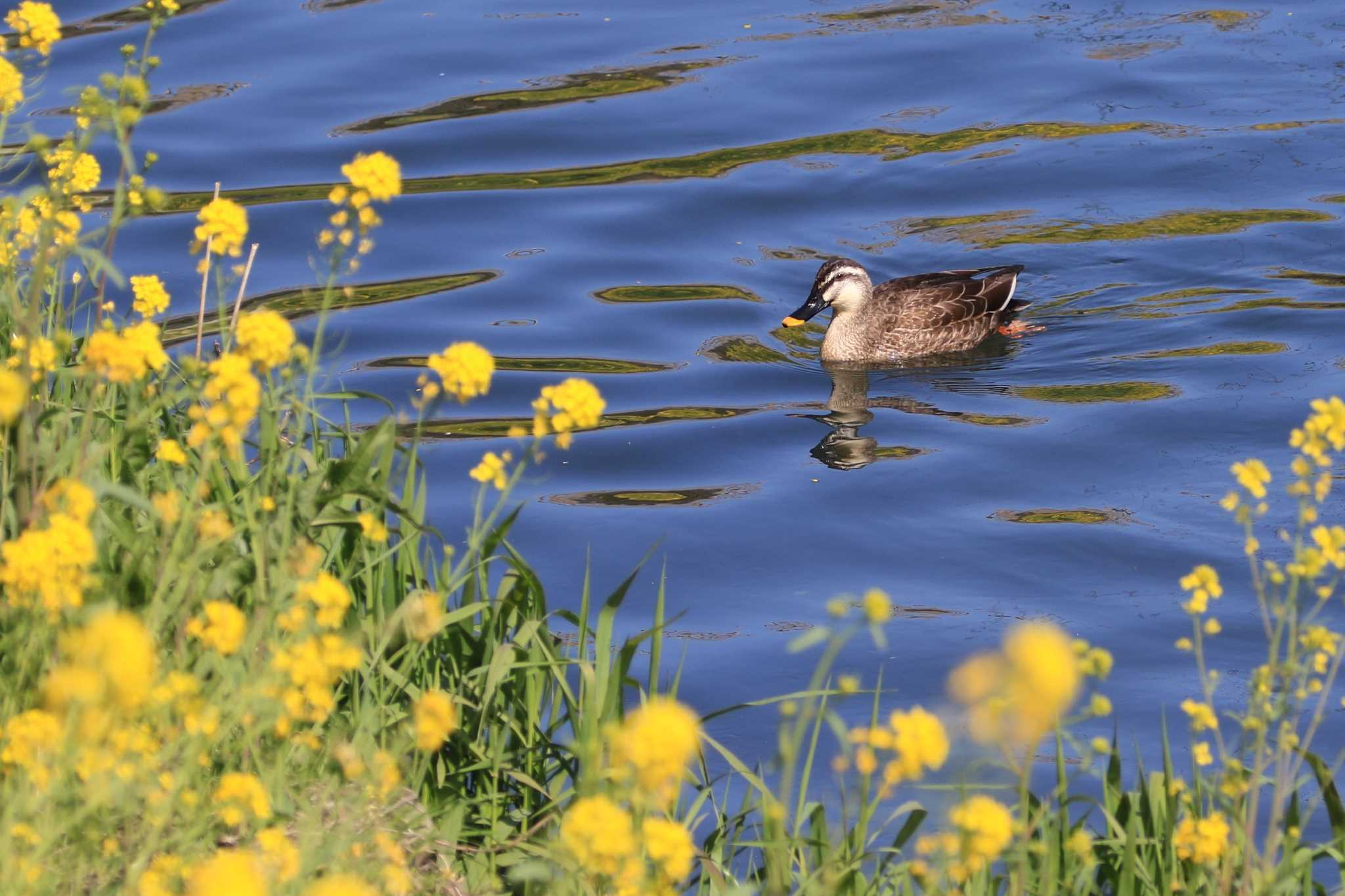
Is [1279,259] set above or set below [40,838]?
below

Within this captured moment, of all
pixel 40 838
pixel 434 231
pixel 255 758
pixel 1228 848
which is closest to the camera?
pixel 40 838

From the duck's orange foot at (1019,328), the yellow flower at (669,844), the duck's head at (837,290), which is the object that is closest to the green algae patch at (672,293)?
the duck's head at (837,290)

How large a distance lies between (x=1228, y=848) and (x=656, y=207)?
9.20m

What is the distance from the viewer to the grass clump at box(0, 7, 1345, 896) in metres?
2.94

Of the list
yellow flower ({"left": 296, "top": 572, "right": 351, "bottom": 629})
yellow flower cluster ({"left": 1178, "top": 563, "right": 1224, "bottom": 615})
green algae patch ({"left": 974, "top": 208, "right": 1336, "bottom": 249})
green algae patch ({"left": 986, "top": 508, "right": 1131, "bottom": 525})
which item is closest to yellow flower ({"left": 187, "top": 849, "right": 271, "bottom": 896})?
yellow flower ({"left": 296, "top": 572, "right": 351, "bottom": 629})

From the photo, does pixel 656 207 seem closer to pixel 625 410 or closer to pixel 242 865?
pixel 625 410

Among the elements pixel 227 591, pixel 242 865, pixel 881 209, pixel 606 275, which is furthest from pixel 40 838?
pixel 881 209

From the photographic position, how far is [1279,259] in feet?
36.7

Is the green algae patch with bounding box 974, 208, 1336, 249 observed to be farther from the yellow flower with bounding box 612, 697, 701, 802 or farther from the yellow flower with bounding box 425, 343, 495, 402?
the yellow flower with bounding box 612, 697, 701, 802

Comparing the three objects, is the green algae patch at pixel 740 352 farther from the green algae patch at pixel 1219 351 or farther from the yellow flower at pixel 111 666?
the yellow flower at pixel 111 666

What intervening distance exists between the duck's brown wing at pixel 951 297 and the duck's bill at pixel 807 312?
19.6 inches

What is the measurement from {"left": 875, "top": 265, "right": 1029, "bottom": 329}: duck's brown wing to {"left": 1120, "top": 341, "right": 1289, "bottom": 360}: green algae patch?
98 cm

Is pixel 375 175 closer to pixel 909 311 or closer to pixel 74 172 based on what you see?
pixel 74 172

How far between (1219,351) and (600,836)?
802cm
